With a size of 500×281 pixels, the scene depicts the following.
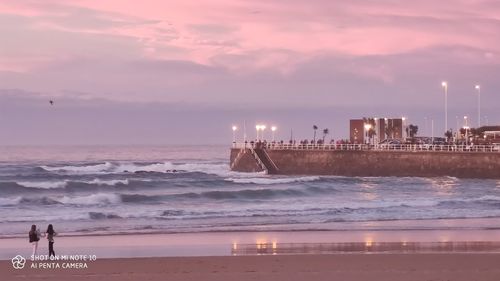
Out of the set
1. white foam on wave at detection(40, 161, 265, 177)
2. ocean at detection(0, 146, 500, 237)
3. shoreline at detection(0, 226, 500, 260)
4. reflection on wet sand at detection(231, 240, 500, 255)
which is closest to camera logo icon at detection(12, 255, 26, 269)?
shoreline at detection(0, 226, 500, 260)

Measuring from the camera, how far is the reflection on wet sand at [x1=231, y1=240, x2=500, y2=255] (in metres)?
19.9

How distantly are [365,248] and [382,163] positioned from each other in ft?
132

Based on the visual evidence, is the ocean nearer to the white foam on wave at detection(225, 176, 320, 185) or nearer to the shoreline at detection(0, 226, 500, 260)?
the white foam on wave at detection(225, 176, 320, 185)

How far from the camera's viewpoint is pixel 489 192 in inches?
1781

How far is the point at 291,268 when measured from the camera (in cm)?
1680

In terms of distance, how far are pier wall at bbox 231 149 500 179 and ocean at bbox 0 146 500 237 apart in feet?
4.16

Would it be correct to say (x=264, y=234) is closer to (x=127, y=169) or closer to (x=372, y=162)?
(x=372, y=162)

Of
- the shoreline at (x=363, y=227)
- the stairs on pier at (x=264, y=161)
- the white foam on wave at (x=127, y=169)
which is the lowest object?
the shoreline at (x=363, y=227)

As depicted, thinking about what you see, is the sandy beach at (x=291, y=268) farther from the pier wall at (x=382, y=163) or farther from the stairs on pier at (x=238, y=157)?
the stairs on pier at (x=238, y=157)

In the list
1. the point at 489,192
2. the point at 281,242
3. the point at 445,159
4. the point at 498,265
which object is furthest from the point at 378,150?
the point at 498,265

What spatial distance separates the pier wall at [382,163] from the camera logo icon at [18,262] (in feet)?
140

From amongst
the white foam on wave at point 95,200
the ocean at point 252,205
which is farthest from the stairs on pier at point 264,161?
the white foam on wave at point 95,200

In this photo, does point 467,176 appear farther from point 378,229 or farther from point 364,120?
point 378,229

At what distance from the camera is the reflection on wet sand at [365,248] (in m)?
19.9
